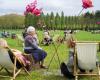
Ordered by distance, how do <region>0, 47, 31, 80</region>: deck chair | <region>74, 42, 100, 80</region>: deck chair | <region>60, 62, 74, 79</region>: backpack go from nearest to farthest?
<region>74, 42, 100, 80</region>: deck chair → <region>0, 47, 31, 80</region>: deck chair → <region>60, 62, 74, 79</region>: backpack

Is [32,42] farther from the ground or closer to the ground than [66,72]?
farther from the ground

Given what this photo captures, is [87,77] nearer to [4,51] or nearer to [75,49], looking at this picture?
[75,49]

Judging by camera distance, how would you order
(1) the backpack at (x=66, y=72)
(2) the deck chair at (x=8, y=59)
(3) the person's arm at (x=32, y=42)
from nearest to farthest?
(2) the deck chair at (x=8, y=59), (1) the backpack at (x=66, y=72), (3) the person's arm at (x=32, y=42)

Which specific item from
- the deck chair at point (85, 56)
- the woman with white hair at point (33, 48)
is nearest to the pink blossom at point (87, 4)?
the deck chair at point (85, 56)

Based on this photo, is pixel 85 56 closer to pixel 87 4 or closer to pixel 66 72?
pixel 66 72

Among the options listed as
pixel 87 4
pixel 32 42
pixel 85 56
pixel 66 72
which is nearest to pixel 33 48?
pixel 32 42

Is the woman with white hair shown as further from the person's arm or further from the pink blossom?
the pink blossom

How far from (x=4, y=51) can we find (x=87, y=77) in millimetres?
2468

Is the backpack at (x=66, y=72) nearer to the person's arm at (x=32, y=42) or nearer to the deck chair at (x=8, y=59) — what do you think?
the deck chair at (x=8, y=59)

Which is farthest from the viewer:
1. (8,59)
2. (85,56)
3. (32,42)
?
(32,42)

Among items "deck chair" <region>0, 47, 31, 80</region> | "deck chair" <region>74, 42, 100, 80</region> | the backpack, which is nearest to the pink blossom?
"deck chair" <region>74, 42, 100, 80</region>

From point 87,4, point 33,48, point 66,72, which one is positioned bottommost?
point 66,72

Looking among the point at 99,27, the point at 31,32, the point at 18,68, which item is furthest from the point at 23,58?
the point at 99,27

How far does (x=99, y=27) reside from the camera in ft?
470
